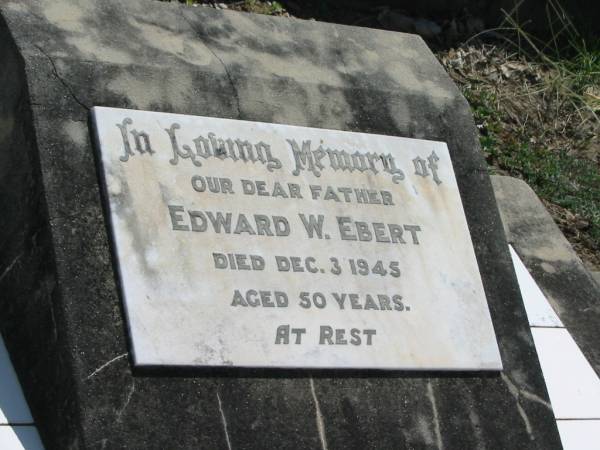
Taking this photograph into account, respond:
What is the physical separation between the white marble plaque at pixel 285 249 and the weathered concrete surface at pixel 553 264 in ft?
2.50

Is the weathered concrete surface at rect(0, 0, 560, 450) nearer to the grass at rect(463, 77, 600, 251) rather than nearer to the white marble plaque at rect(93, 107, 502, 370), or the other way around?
the white marble plaque at rect(93, 107, 502, 370)

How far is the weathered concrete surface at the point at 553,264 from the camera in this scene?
3870 mm

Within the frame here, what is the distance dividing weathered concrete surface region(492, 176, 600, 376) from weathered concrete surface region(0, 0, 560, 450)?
0.58 meters

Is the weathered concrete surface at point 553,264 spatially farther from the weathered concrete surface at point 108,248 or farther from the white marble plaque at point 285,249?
the white marble plaque at point 285,249

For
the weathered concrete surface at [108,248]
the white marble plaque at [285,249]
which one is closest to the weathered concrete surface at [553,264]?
the weathered concrete surface at [108,248]

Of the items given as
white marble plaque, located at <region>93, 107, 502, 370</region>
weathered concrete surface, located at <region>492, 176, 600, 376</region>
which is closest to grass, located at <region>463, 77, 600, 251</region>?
weathered concrete surface, located at <region>492, 176, 600, 376</region>

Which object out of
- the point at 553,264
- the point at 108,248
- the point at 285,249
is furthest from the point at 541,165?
the point at 108,248

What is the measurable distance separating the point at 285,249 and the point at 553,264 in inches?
56.8

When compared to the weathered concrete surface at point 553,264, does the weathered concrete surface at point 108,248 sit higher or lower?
higher

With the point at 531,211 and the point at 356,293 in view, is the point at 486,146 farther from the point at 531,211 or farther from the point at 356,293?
the point at 356,293

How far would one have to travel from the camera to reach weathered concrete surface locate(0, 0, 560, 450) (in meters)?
2.72

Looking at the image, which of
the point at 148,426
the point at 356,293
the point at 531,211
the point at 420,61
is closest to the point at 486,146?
the point at 531,211

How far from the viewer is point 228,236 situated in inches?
114

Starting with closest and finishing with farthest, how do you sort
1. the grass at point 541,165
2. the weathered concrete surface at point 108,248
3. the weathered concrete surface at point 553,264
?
the weathered concrete surface at point 108,248, the weathered concrete surface at point 553,264, the grass at point 541,165
